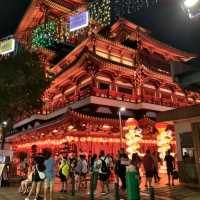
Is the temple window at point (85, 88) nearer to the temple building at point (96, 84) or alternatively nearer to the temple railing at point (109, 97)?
the temple building at point (96, 84)

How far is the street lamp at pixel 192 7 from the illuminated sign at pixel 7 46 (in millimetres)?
30535

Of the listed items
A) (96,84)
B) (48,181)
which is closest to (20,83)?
(48,181)

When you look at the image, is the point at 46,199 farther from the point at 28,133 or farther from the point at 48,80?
the point at 28,133

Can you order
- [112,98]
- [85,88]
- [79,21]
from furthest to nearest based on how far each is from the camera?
[79,21]
[85,88]
[112,98]

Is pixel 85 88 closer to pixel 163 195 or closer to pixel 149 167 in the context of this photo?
pixel 149 167

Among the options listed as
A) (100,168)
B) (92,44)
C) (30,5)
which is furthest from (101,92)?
(30,5)

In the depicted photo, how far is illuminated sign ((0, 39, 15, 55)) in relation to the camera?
1341 inches

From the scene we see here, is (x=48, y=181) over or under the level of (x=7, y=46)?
under

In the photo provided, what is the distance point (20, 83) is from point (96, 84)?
10.9m

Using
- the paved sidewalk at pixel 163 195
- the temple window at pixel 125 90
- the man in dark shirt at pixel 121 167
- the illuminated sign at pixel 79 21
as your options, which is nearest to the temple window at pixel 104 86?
the temple window at pixel 125 90

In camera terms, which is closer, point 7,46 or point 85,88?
point 85,88

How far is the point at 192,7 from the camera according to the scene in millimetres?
6289

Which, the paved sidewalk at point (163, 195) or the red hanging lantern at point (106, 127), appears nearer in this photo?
the paved sidewalk at point (163, 195)

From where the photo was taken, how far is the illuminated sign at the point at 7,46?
34062mm
